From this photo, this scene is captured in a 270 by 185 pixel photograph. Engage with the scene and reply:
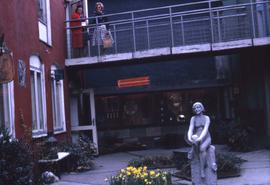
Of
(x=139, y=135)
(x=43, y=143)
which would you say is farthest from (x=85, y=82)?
(x=43, y=143)

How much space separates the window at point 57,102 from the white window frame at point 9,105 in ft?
14.1

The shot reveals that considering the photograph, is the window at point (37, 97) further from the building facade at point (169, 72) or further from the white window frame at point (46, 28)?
the building facade at point (169, 72)

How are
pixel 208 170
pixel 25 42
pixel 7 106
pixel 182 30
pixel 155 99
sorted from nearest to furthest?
pixel 208 170
pixel 7 106
pixel 25 42
pixel 182 30
pixel 155 99

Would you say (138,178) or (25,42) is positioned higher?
(25,42)

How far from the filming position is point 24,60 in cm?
1284

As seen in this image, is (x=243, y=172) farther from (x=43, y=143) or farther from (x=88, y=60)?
(x=88, y=60)

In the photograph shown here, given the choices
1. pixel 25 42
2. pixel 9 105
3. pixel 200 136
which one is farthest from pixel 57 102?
pixel 200 136

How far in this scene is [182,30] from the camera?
56.3 ft

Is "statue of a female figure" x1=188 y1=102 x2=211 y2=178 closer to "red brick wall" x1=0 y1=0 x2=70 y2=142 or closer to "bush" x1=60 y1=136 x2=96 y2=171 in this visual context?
"red brick wall" x1=0 y1=0 x2=70 y2=142

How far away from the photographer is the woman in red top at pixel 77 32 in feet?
59.2

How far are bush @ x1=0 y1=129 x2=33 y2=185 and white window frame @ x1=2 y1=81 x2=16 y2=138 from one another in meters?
2.98

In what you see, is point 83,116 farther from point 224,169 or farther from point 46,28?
point 224,169

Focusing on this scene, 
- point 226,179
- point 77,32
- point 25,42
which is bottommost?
point 226,179

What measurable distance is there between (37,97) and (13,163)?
6008 millimetres
